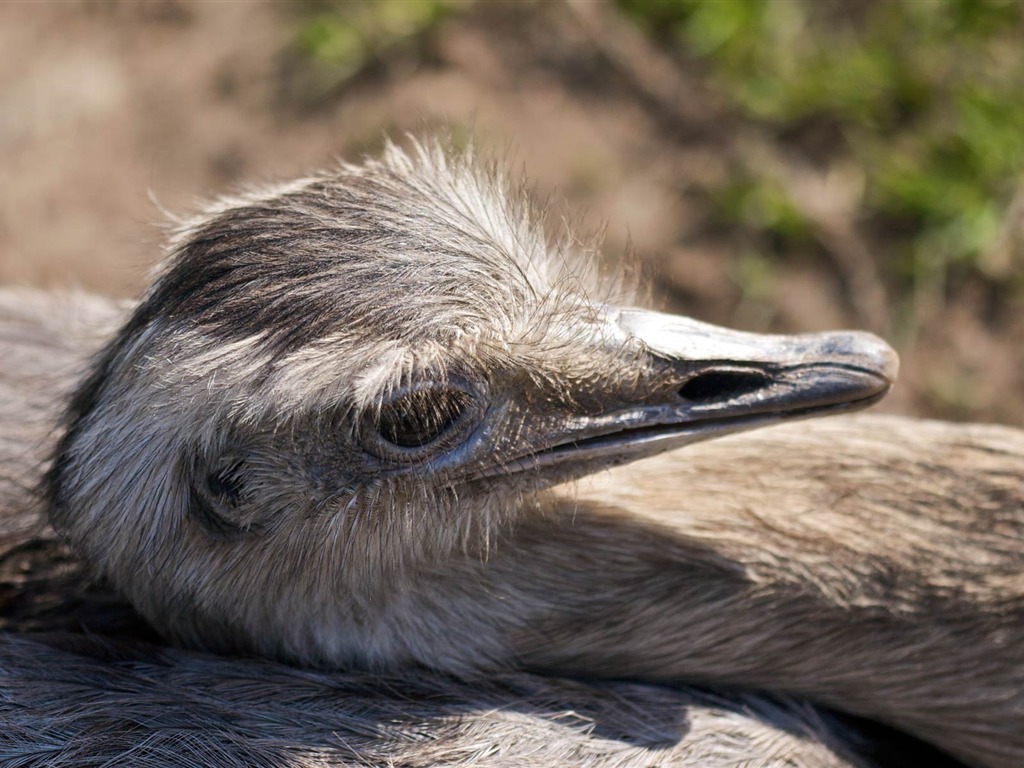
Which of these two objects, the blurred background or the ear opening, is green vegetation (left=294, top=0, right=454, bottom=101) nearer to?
the blurred background

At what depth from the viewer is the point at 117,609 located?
2.55 metres

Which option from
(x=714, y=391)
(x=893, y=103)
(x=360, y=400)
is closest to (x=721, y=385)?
(x=714, y=391)

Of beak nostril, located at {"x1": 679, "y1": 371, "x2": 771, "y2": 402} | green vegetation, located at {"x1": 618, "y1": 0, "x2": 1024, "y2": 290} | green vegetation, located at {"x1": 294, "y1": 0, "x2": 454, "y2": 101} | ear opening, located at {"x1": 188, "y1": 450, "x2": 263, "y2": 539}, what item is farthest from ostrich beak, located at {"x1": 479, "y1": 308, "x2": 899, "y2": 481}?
green vegetation, located at {"x1": 294, "y1": 0, "x2": 454, "y2": 101}

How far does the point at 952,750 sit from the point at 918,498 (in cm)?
58

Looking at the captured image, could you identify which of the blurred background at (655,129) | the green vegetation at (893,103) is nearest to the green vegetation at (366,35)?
the blurred background at (655,129)

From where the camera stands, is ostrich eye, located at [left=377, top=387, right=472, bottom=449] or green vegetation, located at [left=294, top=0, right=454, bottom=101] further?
green vegetation, located at [left=294, top=0, right=454, bottom=101]

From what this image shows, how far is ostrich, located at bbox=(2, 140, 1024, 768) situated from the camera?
2.10 metres

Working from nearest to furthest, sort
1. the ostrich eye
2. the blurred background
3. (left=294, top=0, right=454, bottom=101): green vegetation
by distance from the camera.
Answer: the ostrich eye
the blurred background
(left=294, top=0, right=454, bottom=101): green vegetation

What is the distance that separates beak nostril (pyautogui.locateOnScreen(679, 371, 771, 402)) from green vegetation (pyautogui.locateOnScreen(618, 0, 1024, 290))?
2.40 meters

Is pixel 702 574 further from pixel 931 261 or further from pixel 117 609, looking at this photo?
pixel 931 261

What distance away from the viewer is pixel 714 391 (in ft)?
7.02

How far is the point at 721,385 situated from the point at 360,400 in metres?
0.68

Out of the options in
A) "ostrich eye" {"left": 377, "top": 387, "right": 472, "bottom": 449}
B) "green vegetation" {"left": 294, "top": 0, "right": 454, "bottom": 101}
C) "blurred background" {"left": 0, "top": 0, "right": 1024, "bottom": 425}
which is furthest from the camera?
"green vegetation" {"left": 294, "top": 0, "right": 454, "bottom": 101}

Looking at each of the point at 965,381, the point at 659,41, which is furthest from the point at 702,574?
the point at 659,41
